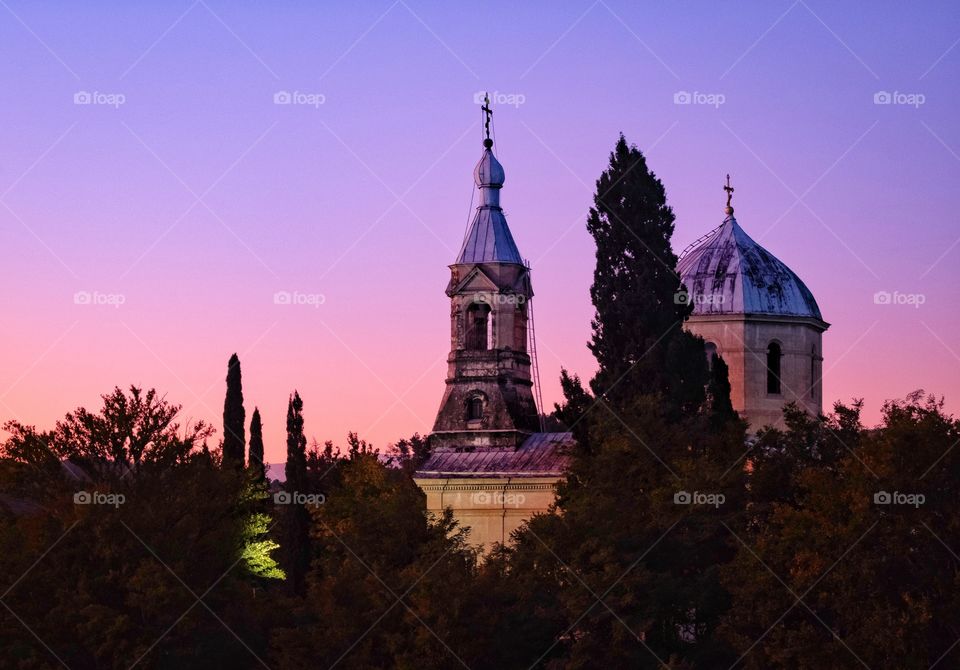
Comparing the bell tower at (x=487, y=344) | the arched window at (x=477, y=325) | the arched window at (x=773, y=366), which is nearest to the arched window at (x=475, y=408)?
the bell tower at (x=487, y=344)

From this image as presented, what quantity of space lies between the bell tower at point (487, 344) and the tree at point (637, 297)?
168 inches

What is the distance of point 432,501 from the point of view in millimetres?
54469

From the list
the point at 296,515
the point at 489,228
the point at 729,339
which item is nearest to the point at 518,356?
the point at 489,228

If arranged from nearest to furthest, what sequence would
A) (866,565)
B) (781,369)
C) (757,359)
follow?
(866,565) < (757,359) < (781,369)

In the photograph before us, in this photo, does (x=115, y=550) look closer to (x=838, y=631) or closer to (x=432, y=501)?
(x=432, y=501)

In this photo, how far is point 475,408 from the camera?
181 feet

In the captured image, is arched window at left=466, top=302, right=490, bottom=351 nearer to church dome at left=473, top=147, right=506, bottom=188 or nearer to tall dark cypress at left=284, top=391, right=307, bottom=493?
church dome at left=473, top=147, right=506, bottom=188

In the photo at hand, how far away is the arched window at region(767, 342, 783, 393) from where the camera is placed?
187ft

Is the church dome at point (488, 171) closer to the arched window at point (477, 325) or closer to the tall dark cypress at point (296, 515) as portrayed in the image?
the arched window at point (477, 325)

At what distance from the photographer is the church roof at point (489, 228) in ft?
180

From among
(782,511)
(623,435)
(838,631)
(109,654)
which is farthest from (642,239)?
(109,654)

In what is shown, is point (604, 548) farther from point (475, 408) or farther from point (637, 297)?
point (475, 408)

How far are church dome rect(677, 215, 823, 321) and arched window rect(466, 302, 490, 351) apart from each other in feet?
20.4

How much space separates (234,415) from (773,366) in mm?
17130
